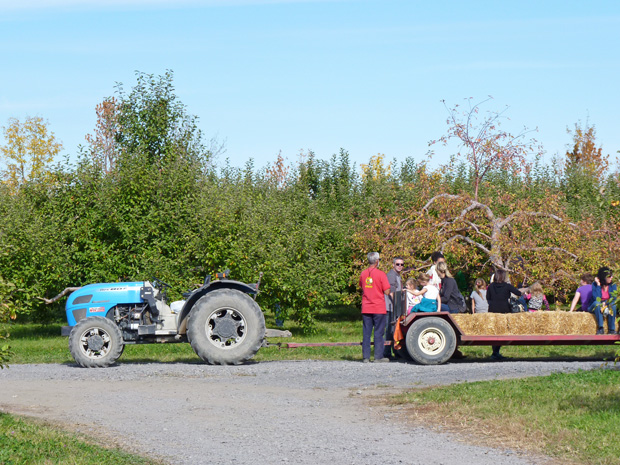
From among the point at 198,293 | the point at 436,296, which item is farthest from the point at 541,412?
the point at 198,293

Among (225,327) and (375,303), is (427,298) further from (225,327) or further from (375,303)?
(225,327)

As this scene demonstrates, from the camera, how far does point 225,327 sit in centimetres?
1401

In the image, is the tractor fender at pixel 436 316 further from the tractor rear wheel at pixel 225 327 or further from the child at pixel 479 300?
the tractor rear wheel at pixel 225 327

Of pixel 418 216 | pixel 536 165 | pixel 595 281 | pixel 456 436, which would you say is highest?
pixel 536 165

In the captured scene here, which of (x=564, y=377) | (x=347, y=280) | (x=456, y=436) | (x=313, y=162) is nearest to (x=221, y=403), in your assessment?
(x=456, y=436)

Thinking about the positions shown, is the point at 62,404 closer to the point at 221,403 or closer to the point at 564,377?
the point at 221,403

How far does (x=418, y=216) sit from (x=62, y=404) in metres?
12.3

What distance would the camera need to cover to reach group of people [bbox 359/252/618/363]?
46.8 feet

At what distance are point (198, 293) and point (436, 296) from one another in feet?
13.3

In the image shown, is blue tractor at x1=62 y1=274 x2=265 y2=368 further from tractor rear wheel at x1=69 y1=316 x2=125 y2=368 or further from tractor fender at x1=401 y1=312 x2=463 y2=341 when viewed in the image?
tractor fender at x1=401 y1=312 x2=463 y2=341

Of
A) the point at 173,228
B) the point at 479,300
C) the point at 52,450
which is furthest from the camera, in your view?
the point at 173,228

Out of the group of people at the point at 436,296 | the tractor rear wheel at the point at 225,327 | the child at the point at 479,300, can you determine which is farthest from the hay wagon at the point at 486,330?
the tractor rear wheel at the point at 225,327

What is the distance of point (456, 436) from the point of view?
314 inches

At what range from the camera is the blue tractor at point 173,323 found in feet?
45.8
